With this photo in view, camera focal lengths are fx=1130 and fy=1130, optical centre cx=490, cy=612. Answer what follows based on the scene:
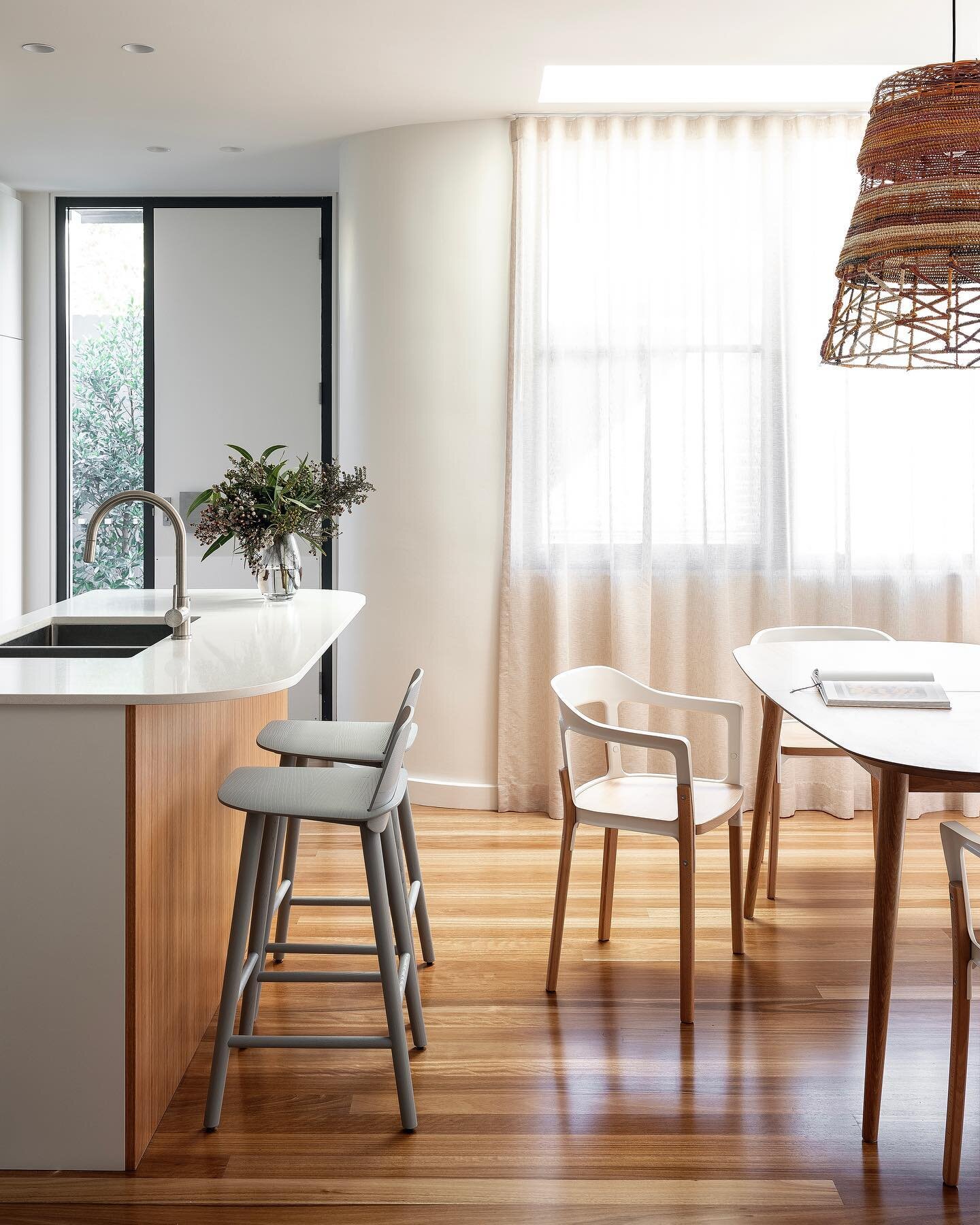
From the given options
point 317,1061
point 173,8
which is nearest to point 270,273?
point 173,8

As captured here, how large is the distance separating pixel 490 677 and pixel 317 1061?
2.23m

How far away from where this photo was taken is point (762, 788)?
11.4ft

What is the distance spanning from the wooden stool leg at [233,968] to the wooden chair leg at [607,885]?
1.21m

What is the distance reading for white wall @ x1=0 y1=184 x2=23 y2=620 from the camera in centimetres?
535

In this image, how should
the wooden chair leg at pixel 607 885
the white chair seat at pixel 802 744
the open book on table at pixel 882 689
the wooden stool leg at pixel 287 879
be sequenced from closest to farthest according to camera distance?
the open book on table at pixel 882 689 → the wooden stool leg at pixel 287 879 → the wooden chair leg at pixel 607 885 → the white chair seat at pixel 802 744

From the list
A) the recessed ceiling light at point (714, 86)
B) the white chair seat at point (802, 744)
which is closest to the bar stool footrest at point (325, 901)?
the white chair seat at point (802, 744)

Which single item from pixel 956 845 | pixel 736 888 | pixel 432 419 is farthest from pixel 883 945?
pixel 432 419

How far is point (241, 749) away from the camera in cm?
306

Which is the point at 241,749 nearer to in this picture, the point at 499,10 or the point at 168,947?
the point at 168,947

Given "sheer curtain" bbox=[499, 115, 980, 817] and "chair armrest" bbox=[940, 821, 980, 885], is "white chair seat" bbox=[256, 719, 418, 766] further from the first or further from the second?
"sheer curtain" bbox=[499, 115, 980, 817]

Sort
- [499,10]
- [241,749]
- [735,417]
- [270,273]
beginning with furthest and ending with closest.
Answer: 1. [270,273]
2. [735,417]
3. [499,10]
4. [241,749]

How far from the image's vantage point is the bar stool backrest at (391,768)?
219 centimetres

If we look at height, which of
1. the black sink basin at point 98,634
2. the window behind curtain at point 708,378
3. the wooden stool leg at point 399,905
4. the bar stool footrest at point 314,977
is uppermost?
the window behind curtain at point 708,378

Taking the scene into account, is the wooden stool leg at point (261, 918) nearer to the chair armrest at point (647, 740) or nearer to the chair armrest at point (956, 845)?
the chair armrest at point (647, 740)
